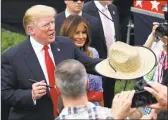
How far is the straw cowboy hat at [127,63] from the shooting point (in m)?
3.57

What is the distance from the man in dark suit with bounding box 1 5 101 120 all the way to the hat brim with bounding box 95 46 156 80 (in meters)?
0.55

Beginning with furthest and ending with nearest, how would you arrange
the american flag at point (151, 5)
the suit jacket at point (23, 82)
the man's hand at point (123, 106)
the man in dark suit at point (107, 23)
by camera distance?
1. the american flag at point (151, 5)
2. the man in dark suit at point (107, 23)
3. the suit jacket at point (23, 82)
4. the man's hand at point (123, 106)

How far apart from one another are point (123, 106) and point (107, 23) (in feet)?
11.1

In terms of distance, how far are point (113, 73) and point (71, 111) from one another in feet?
2.61

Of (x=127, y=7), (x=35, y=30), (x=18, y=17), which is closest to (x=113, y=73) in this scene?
(x=35, y=30)

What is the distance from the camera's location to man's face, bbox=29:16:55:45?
13.9ft

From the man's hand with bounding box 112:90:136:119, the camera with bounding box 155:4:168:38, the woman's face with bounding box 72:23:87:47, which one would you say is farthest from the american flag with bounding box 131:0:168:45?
the man's hand with bounding box 112:90:136:119

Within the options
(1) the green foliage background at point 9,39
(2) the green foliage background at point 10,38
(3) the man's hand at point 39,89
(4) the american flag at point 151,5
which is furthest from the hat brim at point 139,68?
(2) the green foliage background at point 10,38

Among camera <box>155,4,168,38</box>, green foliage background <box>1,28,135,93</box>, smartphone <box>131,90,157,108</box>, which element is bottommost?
green foliage background <box>1,28,135,93</box>

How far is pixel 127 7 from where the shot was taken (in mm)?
8719

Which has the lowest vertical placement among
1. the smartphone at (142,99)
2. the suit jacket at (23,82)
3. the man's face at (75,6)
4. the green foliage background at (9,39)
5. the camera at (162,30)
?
the green foliage background at (9,39)

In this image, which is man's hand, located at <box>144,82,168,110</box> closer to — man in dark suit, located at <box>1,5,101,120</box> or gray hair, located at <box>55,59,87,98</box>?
gray hair, located at <box>55,59,87,98</box>

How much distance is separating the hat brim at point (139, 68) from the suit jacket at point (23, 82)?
2.07 ft

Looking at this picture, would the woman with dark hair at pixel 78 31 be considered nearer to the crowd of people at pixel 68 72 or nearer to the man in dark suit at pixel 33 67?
the crowd of people at pixel 68 72
